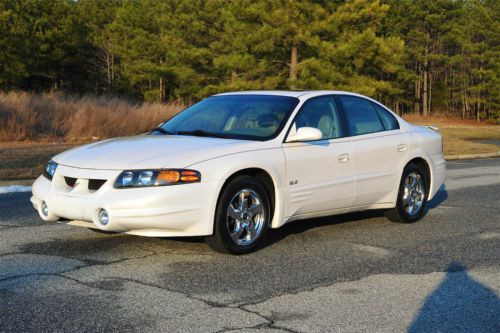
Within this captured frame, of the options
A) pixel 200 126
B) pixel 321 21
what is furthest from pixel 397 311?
pixel 321 21

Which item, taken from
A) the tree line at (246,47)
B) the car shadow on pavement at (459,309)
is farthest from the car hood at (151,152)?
the tree line at (246,47)

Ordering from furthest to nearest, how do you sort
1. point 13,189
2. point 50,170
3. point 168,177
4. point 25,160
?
1. point 25,160
2. point 13,189
3. point 50,170
4. point 168,177

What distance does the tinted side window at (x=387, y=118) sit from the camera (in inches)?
341

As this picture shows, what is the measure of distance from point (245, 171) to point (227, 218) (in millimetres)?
529

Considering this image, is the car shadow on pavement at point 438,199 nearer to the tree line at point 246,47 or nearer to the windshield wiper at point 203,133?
the windshield wiper at point 203,133

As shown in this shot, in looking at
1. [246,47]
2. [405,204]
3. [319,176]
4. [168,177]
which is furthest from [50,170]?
[246,47]

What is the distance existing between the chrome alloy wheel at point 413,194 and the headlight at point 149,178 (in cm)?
350

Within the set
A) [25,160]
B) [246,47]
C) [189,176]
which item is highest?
[246,47]

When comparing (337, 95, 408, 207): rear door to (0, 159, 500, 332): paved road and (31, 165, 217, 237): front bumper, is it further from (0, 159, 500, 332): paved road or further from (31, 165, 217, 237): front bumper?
(31, 165, 217, 237): front bumper

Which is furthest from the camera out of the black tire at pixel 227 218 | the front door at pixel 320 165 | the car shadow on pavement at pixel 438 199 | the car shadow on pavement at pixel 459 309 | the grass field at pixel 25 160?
the grass field at pixel 25 160

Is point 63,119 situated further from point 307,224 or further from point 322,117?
point 322,117

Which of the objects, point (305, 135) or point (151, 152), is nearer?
point (151, 152)

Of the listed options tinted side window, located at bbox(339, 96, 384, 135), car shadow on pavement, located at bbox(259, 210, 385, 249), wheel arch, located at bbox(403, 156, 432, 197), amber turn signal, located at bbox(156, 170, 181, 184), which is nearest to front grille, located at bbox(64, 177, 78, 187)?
amber turn signal, located at bbox(156, 170, 181, 184)

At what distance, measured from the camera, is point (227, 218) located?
21.5 feet
